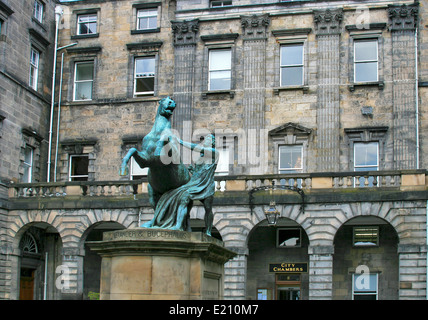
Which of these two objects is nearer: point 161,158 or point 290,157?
point 161,158

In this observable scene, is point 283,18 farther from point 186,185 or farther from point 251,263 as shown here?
point 186,185

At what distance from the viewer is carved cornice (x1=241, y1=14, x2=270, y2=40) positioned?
33.3 metres

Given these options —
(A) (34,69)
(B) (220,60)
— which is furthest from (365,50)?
(A) (34,69)

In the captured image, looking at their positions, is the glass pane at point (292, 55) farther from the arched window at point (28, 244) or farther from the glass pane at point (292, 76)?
the arched window at point (28, 244)

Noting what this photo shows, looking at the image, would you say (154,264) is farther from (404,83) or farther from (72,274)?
(404,83)

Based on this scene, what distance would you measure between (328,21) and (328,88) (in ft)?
9.78

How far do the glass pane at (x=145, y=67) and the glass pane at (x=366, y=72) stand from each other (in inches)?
371

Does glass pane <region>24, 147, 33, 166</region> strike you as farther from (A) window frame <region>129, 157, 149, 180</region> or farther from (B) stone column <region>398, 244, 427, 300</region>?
(B) stone column <region>398, 244, 427, 300</region>

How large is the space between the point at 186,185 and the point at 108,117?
21.3 m

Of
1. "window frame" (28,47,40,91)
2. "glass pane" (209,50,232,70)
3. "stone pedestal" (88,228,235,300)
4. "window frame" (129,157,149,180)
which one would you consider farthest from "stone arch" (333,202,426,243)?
"stone pedestal" (88,228,235,300)

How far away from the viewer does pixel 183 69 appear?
34094 mm

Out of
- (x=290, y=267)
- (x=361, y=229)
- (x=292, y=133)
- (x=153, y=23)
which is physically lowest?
(x=290, y=267)

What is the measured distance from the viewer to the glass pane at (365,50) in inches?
1278

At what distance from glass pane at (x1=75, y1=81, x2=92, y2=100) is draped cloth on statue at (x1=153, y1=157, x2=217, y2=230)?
22.1m
